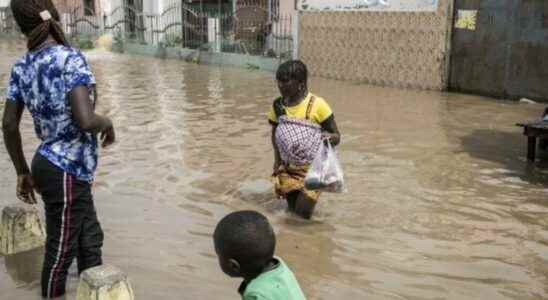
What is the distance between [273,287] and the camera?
2.23m

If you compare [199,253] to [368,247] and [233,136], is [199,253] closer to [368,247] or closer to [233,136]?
[368,247]

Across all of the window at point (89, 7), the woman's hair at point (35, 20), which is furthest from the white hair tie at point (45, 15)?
the window at point (89, 7)

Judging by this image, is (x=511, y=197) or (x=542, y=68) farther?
(x=542, y=68)

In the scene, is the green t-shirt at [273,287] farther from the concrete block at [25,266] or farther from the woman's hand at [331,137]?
the woman's hand at [331,137]

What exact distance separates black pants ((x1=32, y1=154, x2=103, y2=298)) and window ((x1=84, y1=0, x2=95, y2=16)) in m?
28.2

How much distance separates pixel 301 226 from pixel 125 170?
8.73ft

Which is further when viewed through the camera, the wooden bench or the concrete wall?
the concrete wall

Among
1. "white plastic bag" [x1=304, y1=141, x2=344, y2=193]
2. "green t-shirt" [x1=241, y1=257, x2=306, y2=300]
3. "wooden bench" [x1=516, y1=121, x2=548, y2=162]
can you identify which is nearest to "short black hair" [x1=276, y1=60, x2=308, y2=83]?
"white plastic bag" [x1=304, y1=141, x2=344, y2=193]

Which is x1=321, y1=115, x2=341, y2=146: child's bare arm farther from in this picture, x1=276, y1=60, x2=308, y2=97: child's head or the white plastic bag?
x1=276, y1=60, x2=308, y2=97: child's head

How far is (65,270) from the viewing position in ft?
11.4

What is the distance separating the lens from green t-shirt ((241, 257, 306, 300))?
2.22 meters

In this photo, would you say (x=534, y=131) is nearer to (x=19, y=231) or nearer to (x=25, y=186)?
(x=19, y=231)

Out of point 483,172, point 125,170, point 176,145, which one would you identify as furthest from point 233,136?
point 483,172

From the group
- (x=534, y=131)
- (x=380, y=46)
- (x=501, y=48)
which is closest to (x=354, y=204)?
(x=534, y=131)
